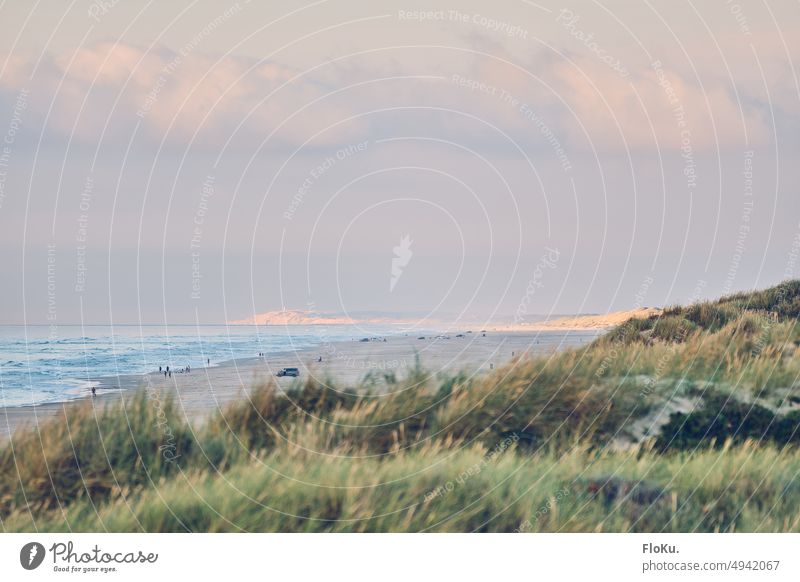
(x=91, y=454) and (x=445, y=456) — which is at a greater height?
(x=91, y=454)

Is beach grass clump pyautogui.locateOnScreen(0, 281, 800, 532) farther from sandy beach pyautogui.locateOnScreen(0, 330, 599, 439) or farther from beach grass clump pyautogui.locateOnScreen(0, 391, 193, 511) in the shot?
sandy beach pyautogui.locateOnScreen(0, 330, 599, 439)

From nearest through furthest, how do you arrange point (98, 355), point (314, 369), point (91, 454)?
1. point (91, 454)
2. point (314, 369)
3. point (98, 355)

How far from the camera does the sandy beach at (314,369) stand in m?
15.6

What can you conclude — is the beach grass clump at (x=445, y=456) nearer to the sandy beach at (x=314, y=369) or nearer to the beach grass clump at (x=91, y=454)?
the beach grass clump at (x=91, y=454)

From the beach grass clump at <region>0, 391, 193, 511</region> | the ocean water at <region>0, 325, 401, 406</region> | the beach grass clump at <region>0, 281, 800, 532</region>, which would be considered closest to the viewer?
the beach grass clump at <region>0, 281, 800, 532</region>

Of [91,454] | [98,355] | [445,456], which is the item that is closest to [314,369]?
[445,456]

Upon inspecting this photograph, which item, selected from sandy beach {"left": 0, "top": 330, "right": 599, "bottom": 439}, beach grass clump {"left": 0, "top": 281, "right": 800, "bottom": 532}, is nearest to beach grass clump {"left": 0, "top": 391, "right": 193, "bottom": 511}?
beach grass clump {"left": 0, "top": 281, "right": 800, "bottom": 532}

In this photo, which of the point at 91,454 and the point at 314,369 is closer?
the point at 91,454

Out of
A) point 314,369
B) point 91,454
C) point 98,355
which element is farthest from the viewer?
point 98,355

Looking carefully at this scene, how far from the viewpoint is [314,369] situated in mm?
15836

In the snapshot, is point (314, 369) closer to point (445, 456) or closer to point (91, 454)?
point (445, 456)

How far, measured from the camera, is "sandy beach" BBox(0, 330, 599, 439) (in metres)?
15.6

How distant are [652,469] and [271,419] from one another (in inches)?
221
